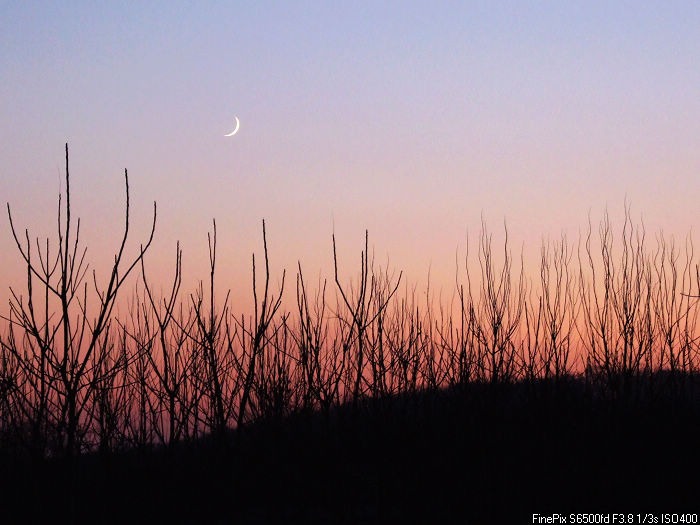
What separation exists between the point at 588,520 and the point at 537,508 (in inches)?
17.5

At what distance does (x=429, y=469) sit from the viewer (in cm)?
643

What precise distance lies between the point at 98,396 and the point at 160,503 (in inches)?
46.3

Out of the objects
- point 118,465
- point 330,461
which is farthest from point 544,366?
point 118,465

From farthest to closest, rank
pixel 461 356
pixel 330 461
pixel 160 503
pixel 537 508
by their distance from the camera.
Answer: pixel 461 356 < pixel 160 503 < pixel 537 508 < pixel 330 461

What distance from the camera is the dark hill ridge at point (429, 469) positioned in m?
5.55

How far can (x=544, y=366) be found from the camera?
765cm

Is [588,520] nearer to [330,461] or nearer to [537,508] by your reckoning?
[537,508]

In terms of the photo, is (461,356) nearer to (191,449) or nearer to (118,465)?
(191,449)

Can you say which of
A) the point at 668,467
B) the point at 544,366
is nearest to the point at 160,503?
the point at 544,366

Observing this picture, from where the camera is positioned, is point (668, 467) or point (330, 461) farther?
point (668, 467)

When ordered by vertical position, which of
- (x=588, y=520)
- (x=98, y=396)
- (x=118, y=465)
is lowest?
(x=588, y=520)

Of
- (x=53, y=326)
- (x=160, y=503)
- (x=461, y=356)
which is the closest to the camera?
(x=53, y=326)

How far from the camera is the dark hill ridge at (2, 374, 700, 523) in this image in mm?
5555

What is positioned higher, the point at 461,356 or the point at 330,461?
the point at 461,356
